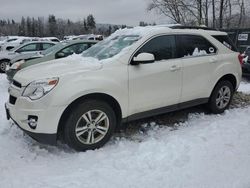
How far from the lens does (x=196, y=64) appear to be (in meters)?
5.46

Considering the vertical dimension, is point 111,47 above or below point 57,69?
above

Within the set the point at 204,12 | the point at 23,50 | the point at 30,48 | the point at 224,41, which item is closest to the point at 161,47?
the point at 224,41


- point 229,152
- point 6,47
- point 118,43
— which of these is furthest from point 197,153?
point 6,47

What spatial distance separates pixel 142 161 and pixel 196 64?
2263 mm

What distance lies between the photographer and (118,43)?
5184 mm

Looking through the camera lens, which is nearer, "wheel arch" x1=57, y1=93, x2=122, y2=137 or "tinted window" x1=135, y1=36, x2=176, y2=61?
"wheel arch" x1=57, y1=93, x2=122, y2=137

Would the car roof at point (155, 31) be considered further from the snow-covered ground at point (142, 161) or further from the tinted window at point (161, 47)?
the snow-covered ground at point (142, 161)

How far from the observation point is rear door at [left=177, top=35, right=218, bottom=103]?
5.35 meters

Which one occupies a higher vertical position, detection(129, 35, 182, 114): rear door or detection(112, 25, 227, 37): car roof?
detection(112, 25, 227, 37): car roof

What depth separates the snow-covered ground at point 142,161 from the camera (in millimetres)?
3539

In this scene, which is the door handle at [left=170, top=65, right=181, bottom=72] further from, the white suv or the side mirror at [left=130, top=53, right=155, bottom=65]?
the side mirror at [left=130, top=53, right=155, bottom=65]

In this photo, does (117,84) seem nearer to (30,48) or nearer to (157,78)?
(157,78)

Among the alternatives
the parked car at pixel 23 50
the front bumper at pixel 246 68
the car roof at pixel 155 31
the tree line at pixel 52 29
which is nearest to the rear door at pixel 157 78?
the car roof at pixel 155 31

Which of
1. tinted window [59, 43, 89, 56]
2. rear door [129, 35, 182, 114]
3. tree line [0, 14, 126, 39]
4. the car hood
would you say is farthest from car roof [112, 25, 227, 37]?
tree line [0, 14, 126, 39]
